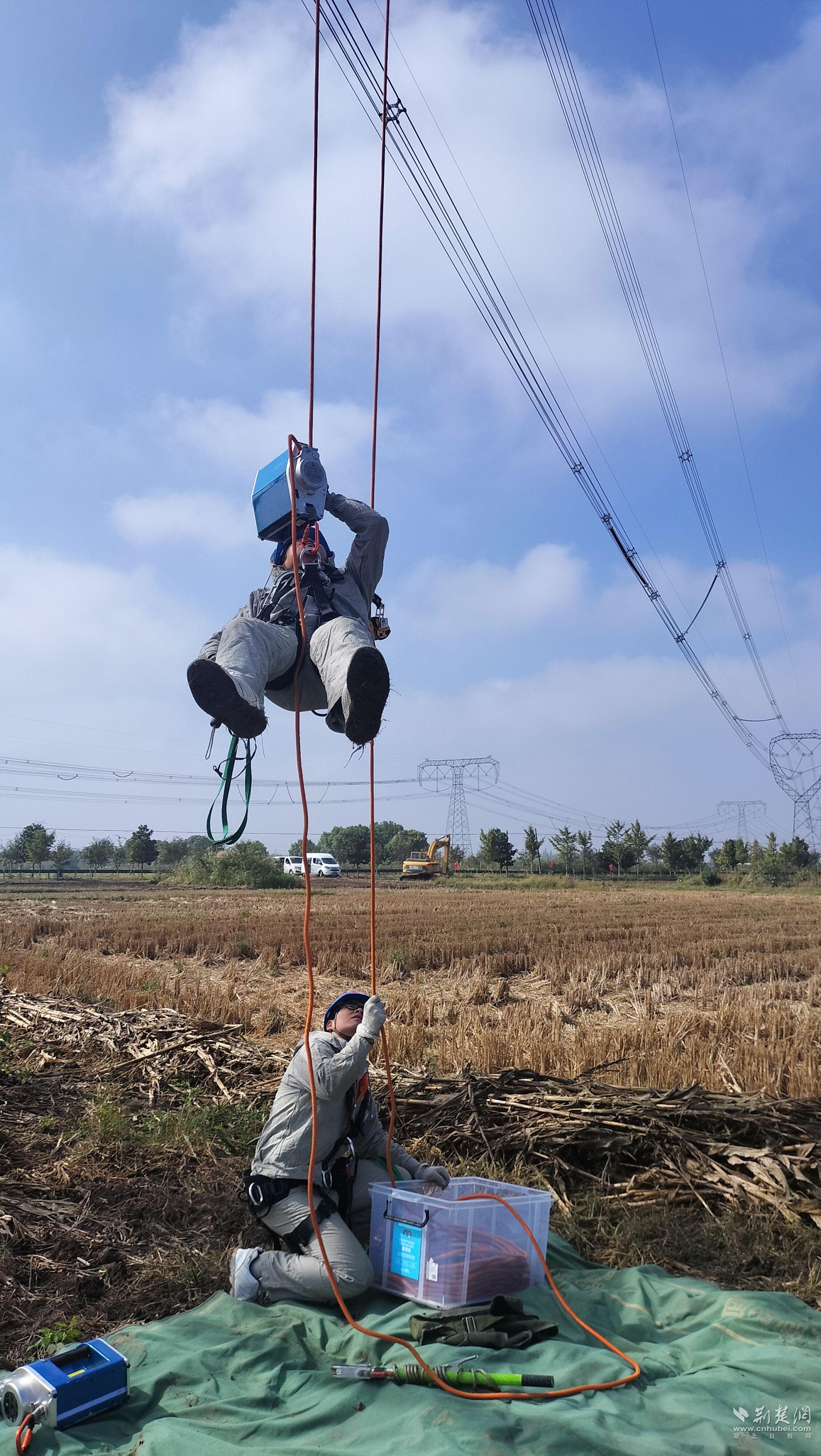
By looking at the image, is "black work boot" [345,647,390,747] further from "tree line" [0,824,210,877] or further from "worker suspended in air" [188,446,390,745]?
"tree line" [0,824,210,877]

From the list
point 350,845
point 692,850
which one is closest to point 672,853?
point 692,850

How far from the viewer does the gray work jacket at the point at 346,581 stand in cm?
470

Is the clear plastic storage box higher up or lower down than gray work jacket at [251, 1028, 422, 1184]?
lower down

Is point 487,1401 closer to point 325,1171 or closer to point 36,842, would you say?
point 325,1171

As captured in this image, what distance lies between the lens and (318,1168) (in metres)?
5.46

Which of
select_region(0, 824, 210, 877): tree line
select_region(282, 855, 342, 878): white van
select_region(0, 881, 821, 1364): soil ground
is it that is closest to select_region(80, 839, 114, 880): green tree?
select_region(0, 824, 210, 877): tree line

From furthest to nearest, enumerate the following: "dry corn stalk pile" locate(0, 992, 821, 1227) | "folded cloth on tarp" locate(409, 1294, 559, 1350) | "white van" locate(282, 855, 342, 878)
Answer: "white van" locate(282, 855, 342, 878) → "dry corn stalk pile" locate(0, 992, 821, 1227) → "folded cloth on tarp" locate(409, 1294, 559, 1350)

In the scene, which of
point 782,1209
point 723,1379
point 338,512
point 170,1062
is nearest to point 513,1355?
point 723,1379

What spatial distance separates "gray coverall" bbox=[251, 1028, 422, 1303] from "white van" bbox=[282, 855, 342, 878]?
46459mm

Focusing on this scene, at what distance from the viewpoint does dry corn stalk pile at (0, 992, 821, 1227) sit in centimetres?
637

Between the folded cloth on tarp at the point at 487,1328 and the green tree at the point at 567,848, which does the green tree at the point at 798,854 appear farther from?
the folded cloth on tarp at the point at 487,1328

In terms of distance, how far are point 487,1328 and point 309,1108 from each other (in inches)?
56.3

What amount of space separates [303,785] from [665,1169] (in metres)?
4.29

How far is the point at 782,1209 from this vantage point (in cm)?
598
